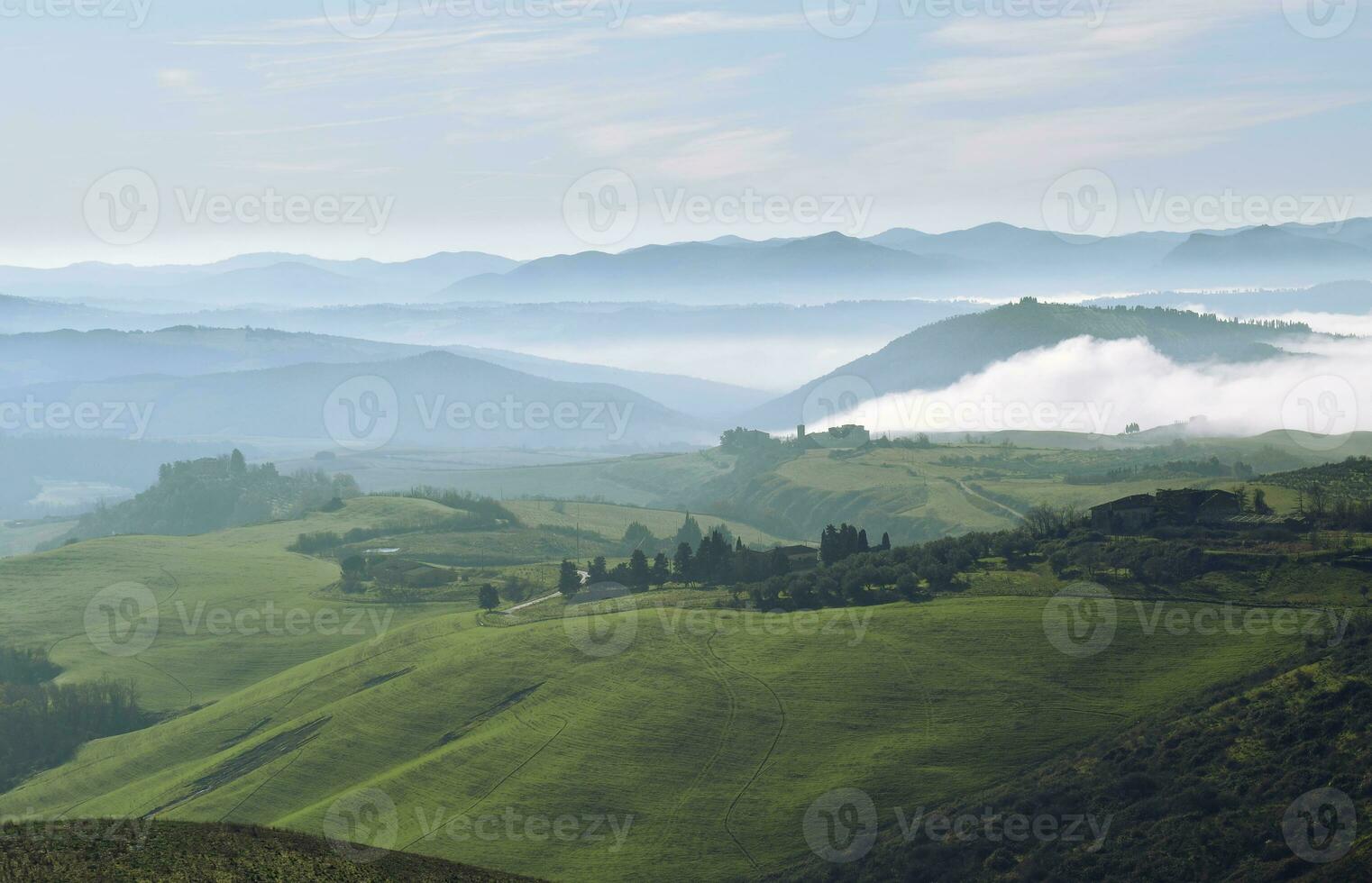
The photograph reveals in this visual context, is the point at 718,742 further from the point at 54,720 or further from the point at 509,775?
the point at 54,720

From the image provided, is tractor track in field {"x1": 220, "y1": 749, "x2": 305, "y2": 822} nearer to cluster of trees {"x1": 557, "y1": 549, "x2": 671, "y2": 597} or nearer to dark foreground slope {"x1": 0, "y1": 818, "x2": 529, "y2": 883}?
dark foreground slope {"x1": 0, "y1": 818, "x2": 529, "y2": 883}

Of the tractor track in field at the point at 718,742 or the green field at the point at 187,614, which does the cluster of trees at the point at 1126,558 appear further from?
the green field at the point at 187,614

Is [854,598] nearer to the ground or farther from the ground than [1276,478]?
nearer to the ground

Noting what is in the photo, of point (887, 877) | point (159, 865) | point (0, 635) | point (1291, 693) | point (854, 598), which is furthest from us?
point (0, 635)

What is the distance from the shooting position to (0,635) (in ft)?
517

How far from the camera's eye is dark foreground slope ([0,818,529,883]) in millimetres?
43594

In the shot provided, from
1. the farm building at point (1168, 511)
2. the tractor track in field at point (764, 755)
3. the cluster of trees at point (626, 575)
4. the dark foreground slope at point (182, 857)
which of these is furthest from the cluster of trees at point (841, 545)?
the dark foreground slope at point (182, 857)

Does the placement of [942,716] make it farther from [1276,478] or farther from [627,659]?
[1276,478]

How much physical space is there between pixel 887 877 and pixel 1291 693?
26772mm

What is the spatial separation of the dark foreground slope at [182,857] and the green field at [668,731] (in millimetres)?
23232

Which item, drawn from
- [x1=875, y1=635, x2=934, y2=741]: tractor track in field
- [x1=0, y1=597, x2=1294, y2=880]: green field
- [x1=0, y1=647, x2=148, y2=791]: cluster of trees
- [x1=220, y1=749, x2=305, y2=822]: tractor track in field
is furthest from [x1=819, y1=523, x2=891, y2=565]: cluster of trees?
[x1=0, y1=647, x2=148, y2=791]: cluster of trees

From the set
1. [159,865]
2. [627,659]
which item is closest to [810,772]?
[627,659]

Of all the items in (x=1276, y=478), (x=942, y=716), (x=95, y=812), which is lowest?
(x=95, y=812)

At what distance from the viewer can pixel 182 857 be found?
45531mm
